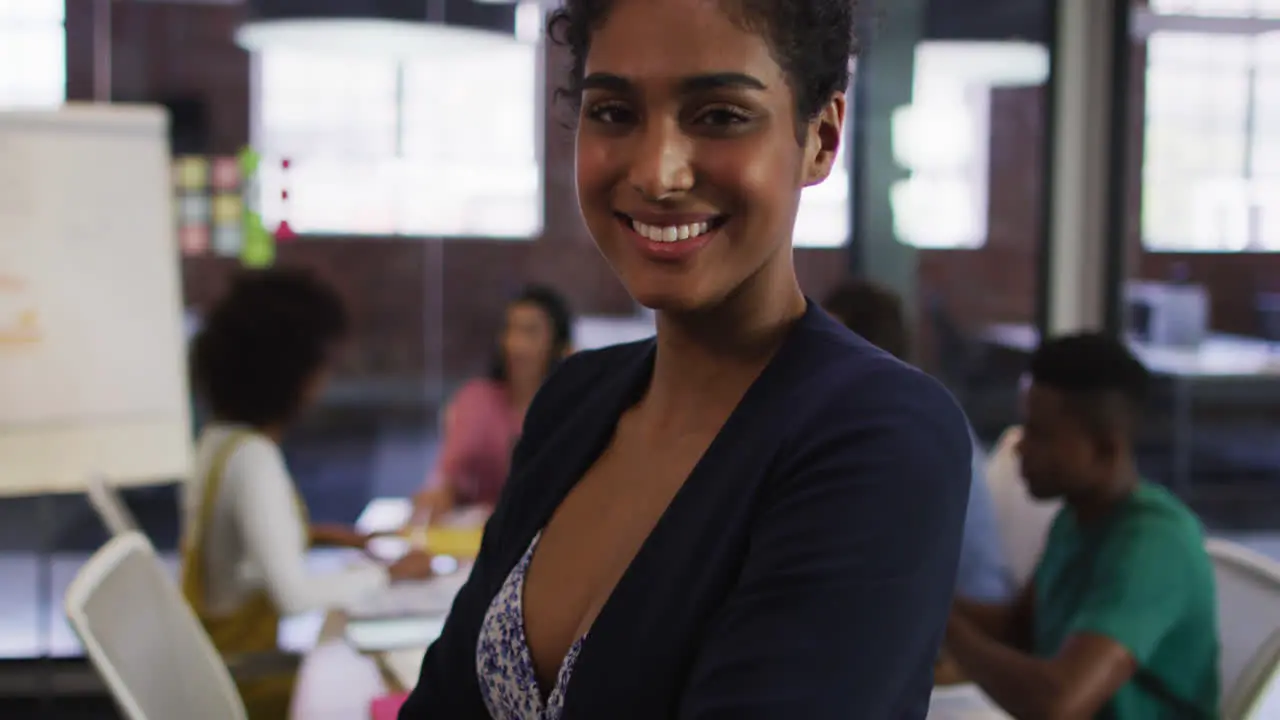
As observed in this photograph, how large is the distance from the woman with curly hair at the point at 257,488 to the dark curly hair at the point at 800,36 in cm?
160

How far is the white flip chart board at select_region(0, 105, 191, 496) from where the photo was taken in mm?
2721

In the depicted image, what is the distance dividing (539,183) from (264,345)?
186 centimetres

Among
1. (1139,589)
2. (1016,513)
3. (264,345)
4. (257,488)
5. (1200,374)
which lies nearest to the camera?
(1139,589)

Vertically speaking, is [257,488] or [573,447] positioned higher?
[573,447]

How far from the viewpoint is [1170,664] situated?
1.72m

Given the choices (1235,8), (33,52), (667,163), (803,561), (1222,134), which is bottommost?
(803,561)

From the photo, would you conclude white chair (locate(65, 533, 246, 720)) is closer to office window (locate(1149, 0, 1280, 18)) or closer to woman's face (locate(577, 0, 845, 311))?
woman's face (locate(577, 0, 845, 311))

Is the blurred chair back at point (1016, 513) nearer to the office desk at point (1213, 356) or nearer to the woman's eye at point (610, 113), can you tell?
the office desk at point (1213, 356)

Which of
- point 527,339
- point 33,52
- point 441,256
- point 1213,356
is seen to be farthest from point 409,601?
point 1213,356

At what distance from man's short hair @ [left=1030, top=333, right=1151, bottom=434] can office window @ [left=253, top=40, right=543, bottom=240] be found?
255 cm

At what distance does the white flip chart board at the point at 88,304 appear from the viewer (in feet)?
8.93

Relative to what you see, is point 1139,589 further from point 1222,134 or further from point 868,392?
point 1222,134

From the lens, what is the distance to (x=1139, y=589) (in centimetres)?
167

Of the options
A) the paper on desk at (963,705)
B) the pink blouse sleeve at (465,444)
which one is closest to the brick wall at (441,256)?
the pink blouse sleeve at (465,444)
